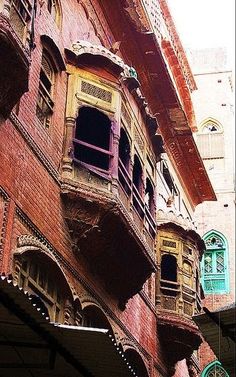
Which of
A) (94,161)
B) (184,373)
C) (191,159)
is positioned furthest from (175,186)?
→ (94,161)

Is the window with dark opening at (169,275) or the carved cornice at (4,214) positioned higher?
the window with dark opening at (169,275)

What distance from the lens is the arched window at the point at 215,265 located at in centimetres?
2762

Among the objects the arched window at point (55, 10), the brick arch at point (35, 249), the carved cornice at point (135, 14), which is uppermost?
the carved cornice at point (135, 14)

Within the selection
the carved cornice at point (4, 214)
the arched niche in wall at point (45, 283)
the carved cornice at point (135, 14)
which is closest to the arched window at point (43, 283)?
the arched niche in wall at point (45, 283)

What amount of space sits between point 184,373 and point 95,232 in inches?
360

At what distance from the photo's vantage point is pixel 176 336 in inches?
714

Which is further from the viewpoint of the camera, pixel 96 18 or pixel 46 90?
pixel 96 18

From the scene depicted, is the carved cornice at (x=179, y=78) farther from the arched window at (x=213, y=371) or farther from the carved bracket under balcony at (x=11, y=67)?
the carved bracket under balcony at (x=11, y=67)

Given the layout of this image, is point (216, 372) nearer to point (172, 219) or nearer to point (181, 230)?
point (181, 230)

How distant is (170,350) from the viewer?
59.7ft

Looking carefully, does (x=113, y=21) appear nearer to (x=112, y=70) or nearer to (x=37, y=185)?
(x=112, y=70)

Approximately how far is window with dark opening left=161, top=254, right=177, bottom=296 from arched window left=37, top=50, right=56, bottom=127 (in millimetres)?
7113

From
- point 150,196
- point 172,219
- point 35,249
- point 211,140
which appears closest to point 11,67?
point 35,249

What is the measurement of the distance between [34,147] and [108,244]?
2547mm
